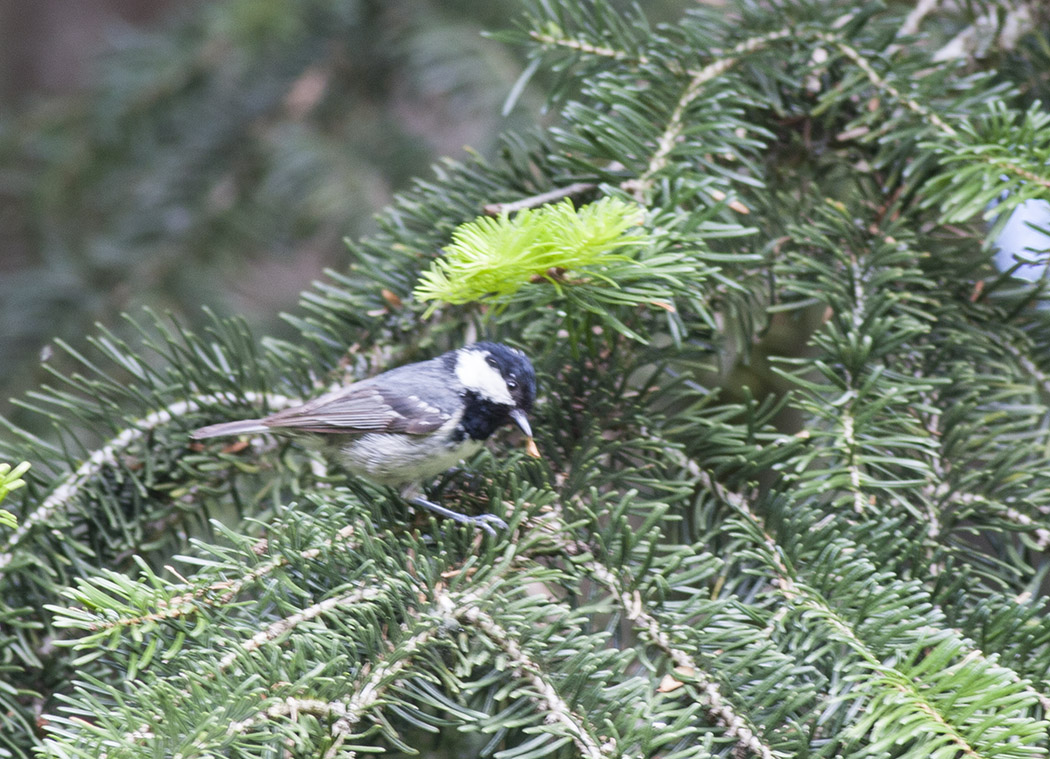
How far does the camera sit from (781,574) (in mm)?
1235

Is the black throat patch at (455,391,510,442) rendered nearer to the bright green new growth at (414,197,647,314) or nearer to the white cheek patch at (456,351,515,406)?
the white cheek patch at (456,351,515,406)

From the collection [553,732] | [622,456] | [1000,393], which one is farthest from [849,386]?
[553,732]

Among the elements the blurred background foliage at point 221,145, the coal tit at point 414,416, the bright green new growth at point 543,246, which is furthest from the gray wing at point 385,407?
the blurred background foliage at point 221,145

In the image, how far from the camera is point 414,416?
6.16ft

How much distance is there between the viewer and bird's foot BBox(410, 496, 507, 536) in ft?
4.33

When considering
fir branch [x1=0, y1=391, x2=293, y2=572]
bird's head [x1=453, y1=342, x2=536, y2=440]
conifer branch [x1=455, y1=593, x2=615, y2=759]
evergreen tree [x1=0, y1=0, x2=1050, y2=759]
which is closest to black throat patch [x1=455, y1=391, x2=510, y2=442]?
bird's head [x1=453, y1=342, x2=536, y2=440]

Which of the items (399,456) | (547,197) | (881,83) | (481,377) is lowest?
(399,456)

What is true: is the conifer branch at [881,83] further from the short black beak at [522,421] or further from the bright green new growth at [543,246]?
the short black beak at [522,421]

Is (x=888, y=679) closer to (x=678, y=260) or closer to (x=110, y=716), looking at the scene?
(x=678, y=260)

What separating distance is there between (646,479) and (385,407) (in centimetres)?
66

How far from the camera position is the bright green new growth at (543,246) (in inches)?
48.4

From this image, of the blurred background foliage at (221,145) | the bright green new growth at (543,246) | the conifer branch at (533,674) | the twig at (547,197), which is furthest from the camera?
the blurred background foliage at (221,145)

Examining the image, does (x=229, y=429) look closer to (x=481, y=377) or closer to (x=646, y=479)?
(x=481, y=377)

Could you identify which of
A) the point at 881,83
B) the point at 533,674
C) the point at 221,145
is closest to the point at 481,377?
the point at 533,674
